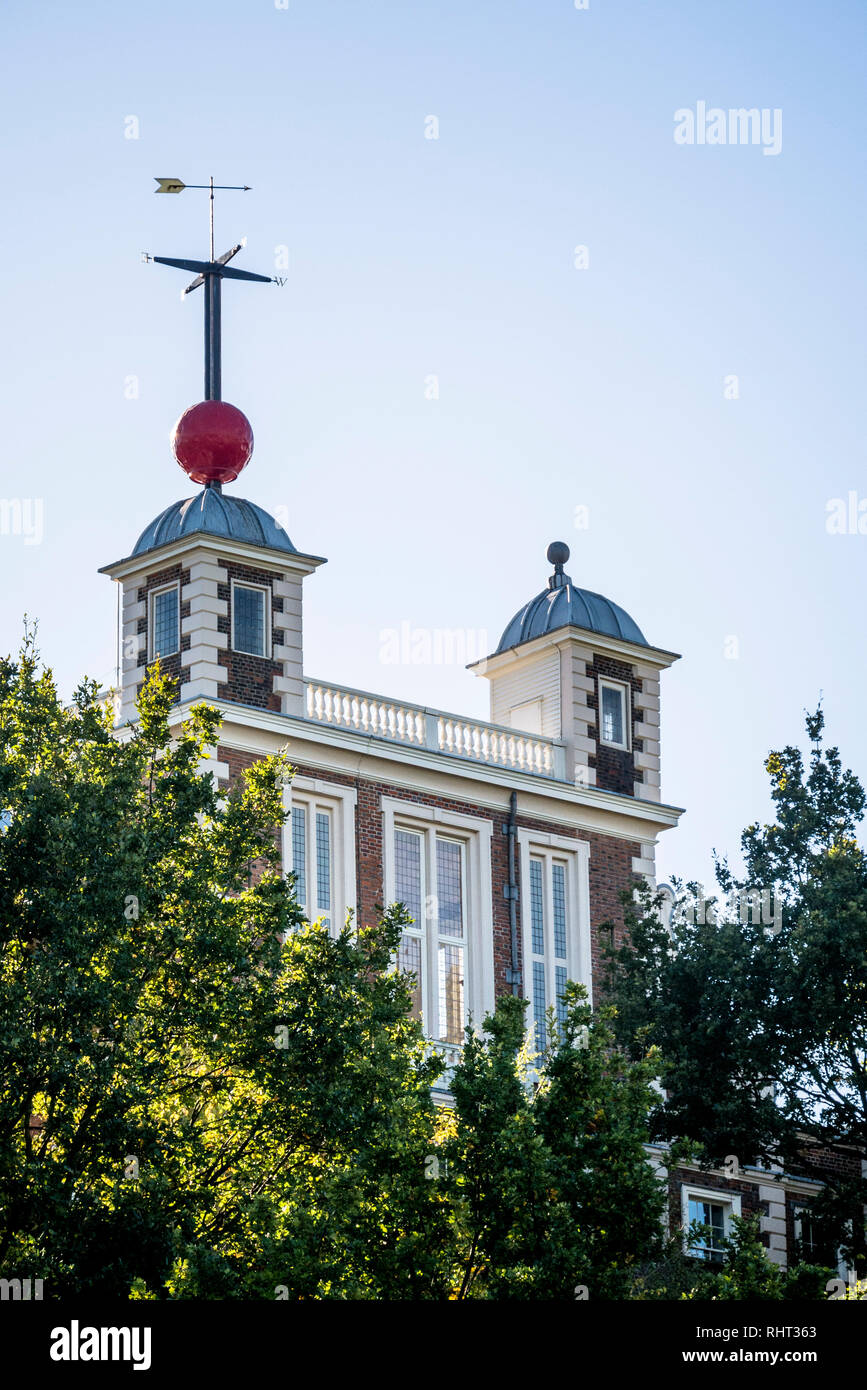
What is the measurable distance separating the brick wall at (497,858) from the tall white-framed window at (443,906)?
0.54 ft

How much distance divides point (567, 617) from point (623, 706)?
6.74 feet

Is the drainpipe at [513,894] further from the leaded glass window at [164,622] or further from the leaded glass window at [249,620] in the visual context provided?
the leaded glass window at [164,622]

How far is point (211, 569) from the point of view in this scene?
1673 inches

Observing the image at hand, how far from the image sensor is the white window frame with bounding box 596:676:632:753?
155ft

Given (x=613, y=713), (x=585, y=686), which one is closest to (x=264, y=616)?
(x=585, y=686)

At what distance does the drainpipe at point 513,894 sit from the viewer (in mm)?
43719

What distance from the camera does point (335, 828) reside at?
1674 inches

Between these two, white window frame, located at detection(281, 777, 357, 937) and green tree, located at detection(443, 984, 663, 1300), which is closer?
green tree, located at detection(443, 984, 663, 1300)

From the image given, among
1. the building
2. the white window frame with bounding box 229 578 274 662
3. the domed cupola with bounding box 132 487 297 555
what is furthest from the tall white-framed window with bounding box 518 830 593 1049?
the domed cupola with bounding box 132 487 297 555

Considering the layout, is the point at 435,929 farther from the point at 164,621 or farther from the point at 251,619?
the point at 164,621

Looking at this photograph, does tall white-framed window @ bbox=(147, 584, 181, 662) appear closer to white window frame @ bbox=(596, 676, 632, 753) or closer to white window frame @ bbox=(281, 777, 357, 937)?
white window frame @ bbox=(281, 777, 357, 937)

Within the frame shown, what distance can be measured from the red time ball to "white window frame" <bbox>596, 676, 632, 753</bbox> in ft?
26.2
